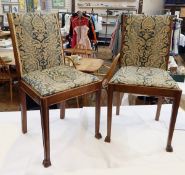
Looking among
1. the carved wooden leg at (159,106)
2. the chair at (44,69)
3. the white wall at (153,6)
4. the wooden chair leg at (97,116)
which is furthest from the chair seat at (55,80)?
the white wall at (153,6)

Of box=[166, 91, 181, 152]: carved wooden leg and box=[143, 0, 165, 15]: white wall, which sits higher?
box=[143, 0, 165, 15]: white wall

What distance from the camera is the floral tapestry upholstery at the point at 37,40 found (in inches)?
64.1

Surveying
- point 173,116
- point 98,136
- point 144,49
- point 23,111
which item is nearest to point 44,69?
point 23,111

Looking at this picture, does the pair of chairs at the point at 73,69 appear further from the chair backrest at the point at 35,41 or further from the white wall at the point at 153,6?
the white wall at the point at 153,6

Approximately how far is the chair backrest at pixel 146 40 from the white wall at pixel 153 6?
571 cm

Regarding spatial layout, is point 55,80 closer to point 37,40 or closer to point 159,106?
point 37,40

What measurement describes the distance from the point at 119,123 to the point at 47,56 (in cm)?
80

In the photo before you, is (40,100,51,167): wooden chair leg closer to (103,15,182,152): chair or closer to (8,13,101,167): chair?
(8,13,101,167): chair

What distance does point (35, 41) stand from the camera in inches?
66.6

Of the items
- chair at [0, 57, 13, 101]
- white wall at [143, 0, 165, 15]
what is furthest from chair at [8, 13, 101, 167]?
white wall at [143, 0, 165, 15]

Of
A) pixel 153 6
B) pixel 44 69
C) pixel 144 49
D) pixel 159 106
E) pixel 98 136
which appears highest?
pixel 153 6

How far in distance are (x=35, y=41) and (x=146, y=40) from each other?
866mm

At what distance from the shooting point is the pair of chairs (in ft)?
4.91

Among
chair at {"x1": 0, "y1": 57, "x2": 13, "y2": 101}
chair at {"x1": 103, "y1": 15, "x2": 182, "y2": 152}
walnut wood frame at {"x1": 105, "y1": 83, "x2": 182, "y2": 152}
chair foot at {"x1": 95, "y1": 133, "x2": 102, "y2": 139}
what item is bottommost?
chair foot at {"x1": 95, "y1": 133, "x2": 102, "y2": 139}
